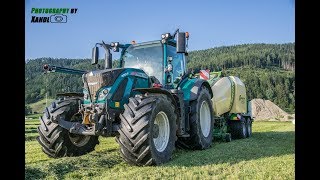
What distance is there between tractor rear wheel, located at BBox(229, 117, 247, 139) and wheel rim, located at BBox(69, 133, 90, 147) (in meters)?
3.31

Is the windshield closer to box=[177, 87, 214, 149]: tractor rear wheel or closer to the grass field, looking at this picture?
box=[177, 87, 214, 149]: tractor rear wheel

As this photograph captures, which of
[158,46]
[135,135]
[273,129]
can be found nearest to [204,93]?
[158,46]

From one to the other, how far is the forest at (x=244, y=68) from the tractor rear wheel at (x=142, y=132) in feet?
2.73

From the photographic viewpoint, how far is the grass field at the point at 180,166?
3.77m

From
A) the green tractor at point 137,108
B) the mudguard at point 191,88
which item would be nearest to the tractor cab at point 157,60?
the green tractor at point 137,108

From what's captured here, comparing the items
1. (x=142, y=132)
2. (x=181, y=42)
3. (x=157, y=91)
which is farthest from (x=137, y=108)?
(x=181, y=42)

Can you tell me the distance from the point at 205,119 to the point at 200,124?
0.46 metres

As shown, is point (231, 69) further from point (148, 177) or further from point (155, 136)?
point (148, 177)

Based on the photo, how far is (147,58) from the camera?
5.49 metres

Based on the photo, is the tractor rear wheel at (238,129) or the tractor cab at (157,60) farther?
the tractor rear wheel at (238,129)

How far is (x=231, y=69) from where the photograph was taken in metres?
6.69

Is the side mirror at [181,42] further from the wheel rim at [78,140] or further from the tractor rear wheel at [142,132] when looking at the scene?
the wheel rim at [78,140]

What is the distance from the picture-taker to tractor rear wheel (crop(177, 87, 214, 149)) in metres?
5.46

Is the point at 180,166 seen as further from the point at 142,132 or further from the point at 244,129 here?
the point at 244,129
